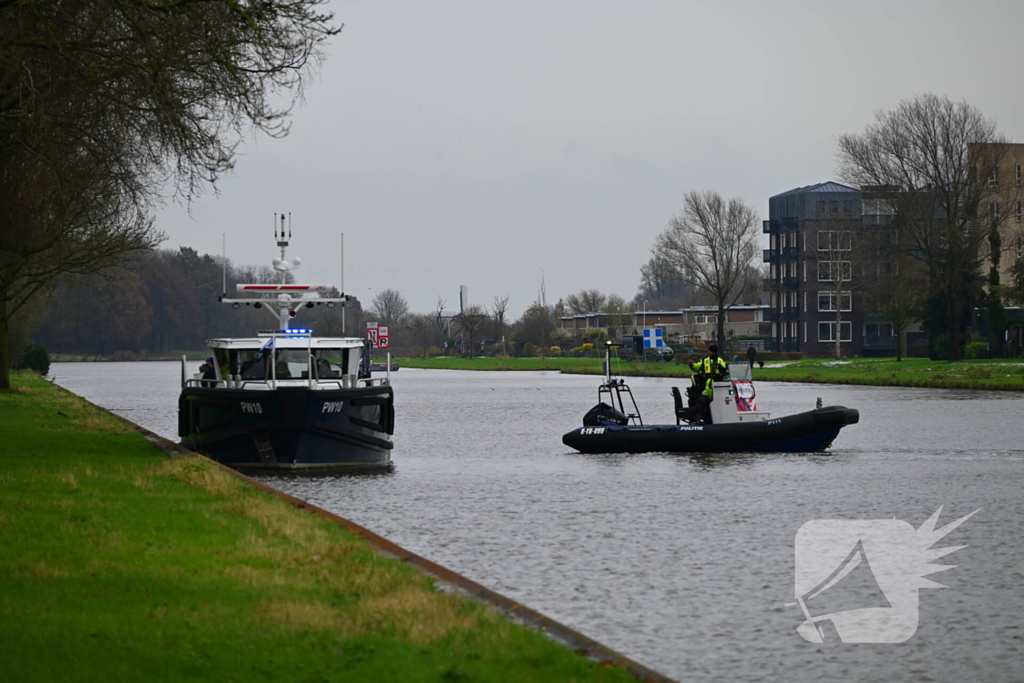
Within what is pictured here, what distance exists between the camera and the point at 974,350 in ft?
254

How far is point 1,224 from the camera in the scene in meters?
29.4

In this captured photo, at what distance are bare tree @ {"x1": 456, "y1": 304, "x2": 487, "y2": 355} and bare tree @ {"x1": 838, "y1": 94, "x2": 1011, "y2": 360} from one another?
68.2 metres

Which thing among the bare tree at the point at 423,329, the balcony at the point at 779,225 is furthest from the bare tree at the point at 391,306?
the balcony at the point at 779,225

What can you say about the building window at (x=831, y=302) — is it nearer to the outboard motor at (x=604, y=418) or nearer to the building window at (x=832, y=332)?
the building window at (x=832, y=332)

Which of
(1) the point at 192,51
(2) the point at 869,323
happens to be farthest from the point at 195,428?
(2) the point at 869,323

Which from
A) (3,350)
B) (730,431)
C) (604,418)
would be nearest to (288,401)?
(604,418)

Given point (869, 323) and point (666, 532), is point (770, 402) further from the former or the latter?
point (869, 323)

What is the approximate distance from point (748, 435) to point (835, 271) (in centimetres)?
7441

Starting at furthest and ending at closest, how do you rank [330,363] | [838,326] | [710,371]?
[838,326] → [710,371] → [330,363]

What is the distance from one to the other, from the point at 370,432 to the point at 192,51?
9143mm

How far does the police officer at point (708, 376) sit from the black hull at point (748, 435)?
76 centimetres

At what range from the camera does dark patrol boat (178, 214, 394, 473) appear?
24359 millimetres

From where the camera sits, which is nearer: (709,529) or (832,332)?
(709,529)

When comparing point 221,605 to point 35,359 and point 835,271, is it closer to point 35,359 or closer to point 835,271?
point 35,359
